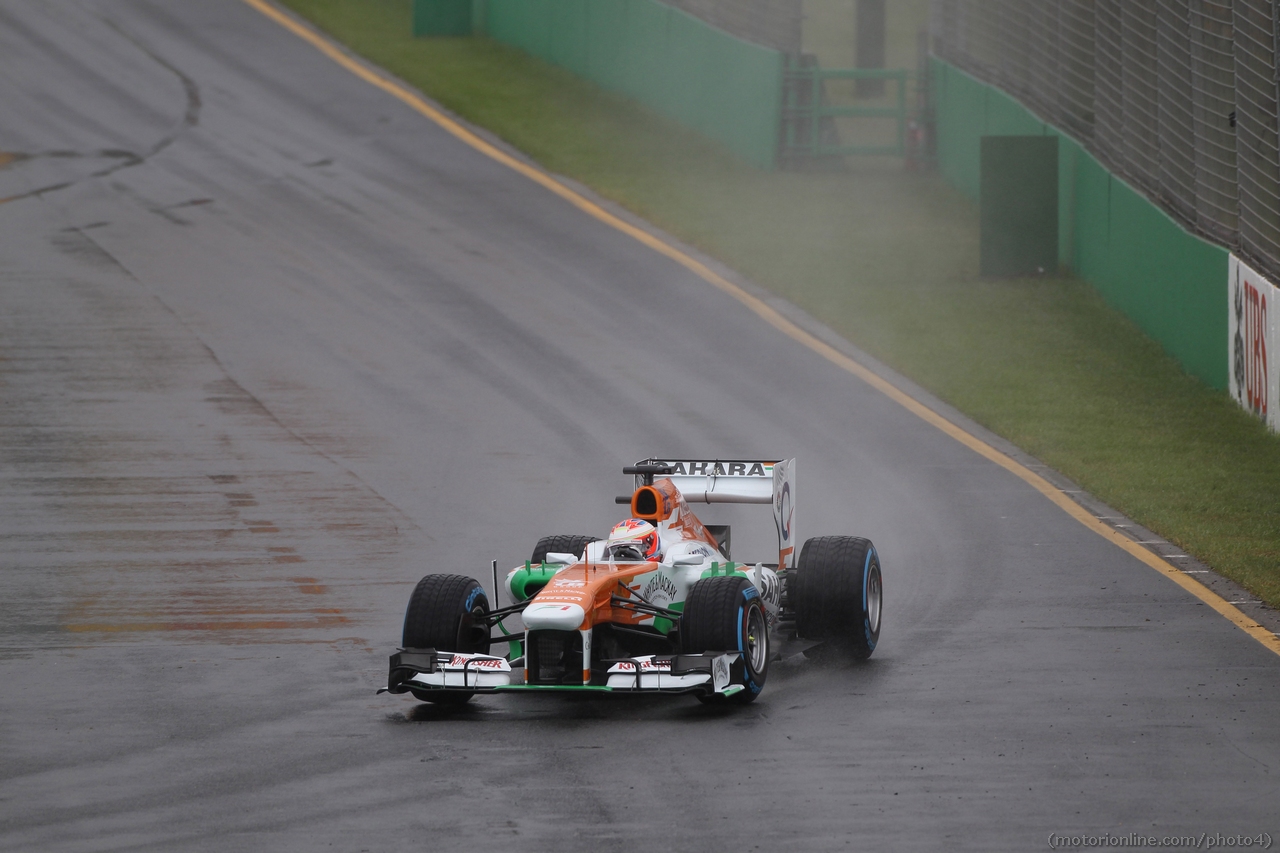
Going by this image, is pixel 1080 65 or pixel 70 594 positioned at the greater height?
pixel 1080 65

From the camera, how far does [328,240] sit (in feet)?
80.7

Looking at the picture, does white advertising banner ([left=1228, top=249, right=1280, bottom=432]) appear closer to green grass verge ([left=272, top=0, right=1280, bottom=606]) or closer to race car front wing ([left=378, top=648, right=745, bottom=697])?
green grass verge ([left=272, top=0, right=1280, bottom=606])

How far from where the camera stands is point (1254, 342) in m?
17.6

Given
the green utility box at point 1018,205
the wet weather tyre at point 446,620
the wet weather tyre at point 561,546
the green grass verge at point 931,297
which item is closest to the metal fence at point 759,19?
the green grass verge at point 931,297

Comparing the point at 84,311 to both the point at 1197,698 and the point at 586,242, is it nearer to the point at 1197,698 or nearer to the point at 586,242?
the point at 586,242

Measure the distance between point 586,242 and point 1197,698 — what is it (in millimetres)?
15502

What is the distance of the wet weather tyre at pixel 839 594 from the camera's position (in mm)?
11070

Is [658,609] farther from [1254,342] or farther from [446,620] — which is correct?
[1254,342]

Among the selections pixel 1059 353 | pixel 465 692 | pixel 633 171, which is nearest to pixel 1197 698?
pixel 465 692

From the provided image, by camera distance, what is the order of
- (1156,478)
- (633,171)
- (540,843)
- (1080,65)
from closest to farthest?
(540,843) → (1156,478) → (1080,65) → (633,171)

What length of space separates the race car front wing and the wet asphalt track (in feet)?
0.69

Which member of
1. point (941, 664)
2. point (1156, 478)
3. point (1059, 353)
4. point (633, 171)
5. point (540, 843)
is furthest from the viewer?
point (633, 171)

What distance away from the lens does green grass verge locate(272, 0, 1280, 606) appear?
15797mm

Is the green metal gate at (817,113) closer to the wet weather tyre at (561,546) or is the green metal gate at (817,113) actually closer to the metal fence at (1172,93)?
the metal fence at (1172,93)
